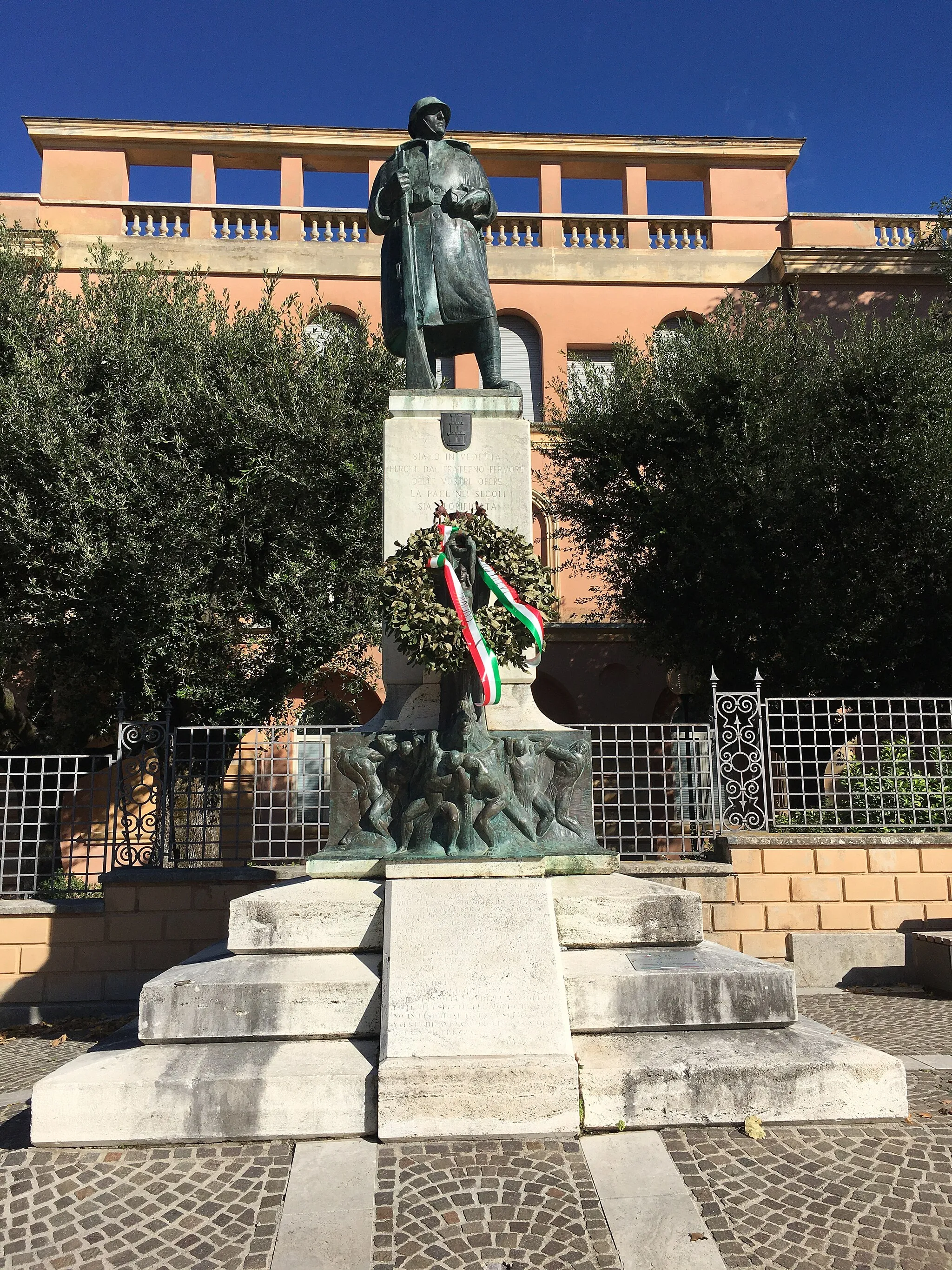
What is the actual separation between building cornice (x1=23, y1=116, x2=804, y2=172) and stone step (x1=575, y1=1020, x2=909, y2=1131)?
18960 millimetres

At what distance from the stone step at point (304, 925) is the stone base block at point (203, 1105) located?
79 centimetres

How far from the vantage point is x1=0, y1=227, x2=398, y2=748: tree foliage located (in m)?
10.4

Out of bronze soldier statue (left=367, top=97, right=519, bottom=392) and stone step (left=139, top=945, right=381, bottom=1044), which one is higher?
bronze soldier statue (left=367, top=97, right=519, bottom=392)

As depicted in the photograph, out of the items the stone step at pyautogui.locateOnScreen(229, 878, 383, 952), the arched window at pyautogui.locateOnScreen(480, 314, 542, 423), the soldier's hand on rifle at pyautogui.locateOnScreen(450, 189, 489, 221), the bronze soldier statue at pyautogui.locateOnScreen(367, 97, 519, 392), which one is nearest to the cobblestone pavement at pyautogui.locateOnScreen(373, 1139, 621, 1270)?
the stone step at pyautogui.locateOnScreen(229, 878, 383, 952)

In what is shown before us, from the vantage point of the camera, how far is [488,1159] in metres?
3.38

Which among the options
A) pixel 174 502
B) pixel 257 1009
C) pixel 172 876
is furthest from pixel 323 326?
pixel 257 1009

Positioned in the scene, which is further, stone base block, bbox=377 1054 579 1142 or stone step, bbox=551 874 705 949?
stone step, bbox=551 874 705 949

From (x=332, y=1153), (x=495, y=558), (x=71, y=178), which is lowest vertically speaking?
(x=332, y=1153)

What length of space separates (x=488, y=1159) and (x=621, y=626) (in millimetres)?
13624

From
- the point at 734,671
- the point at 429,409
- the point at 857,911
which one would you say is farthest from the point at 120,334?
the point at 857,911

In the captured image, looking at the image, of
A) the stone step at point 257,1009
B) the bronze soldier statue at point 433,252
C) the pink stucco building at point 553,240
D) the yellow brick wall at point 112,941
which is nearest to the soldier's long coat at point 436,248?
the bronze soldier statue at point 433,252

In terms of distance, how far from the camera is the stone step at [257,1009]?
401cm

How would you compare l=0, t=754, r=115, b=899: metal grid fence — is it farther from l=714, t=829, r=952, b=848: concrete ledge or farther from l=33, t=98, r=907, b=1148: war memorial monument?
l=714, t=829, r=952, b=848: concrete ledge

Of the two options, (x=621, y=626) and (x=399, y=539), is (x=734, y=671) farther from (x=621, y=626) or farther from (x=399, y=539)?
(x=399, y=539)
